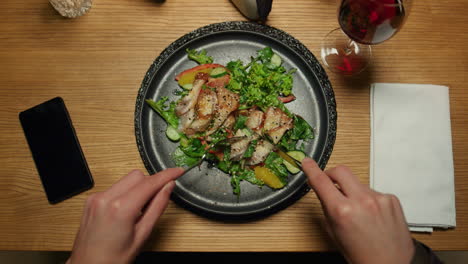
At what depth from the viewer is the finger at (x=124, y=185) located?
1132 mm

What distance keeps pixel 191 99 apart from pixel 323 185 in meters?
0.65

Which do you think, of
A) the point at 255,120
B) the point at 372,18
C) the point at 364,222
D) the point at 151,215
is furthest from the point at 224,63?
the point at 364,222

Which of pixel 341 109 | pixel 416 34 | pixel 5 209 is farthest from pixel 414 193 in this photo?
pixel 5 209

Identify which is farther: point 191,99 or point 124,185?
point 191,99

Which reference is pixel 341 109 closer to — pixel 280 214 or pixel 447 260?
pixel 280 214

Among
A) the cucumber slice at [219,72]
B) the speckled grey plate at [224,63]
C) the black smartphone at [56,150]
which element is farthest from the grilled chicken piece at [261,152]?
the black smartphone at [56,150]

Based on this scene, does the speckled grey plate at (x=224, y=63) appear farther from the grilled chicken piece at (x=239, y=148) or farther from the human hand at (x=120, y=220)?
the human hand at (x=120, y=220)

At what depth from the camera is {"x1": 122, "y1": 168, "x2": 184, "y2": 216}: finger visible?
1094mm

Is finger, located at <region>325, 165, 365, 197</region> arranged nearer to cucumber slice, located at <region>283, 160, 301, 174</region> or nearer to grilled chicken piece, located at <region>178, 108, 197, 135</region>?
cucumber slice, located at <region>283, 160, 301, 174</region>

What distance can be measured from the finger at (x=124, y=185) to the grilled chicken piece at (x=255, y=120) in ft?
1.64

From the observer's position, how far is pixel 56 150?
1478mm

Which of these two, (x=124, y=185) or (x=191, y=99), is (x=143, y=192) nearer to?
(x=124, y=185)

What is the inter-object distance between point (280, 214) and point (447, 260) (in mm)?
1456

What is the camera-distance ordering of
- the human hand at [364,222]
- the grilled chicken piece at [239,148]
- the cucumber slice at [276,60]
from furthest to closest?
the cucumber slice at [276,60]
the grilled chicken piece at [239,148]
the human hand at [364,222]
